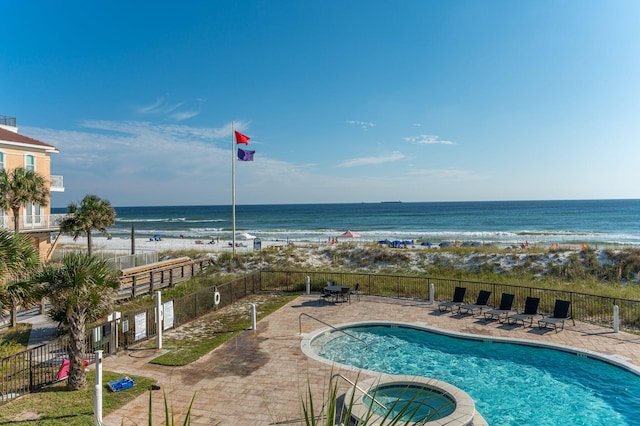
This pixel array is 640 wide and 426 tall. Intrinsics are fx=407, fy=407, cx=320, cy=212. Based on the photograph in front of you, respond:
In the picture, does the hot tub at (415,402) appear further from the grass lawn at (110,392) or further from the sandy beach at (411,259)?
the sandy beach at (411,259)

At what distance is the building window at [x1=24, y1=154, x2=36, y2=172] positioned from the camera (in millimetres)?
22109

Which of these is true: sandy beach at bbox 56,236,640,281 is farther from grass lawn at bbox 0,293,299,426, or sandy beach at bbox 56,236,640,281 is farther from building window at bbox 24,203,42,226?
grass lawn at bbox 0,293,299,426

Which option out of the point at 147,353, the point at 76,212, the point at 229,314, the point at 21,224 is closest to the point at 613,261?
the point at 229,314

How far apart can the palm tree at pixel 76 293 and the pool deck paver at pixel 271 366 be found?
1562 millimetres

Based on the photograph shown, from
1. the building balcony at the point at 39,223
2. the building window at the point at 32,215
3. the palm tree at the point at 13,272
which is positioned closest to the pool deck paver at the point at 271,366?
the palm tree at the point at 13,272

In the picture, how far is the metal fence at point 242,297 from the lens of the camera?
31.4 ft

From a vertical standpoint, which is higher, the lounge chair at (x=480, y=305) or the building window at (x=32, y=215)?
the building window at (x=32, y=215)

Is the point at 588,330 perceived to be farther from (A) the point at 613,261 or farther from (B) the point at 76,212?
(B) the point at 76,212

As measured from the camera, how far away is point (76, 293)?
28.4 feet

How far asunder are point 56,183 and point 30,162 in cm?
182

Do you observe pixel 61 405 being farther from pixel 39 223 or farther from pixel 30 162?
pixel 30 162

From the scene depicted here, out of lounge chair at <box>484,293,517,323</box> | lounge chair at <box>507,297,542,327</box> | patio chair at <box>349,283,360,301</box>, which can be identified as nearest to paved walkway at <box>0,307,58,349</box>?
patio chair at <box>349,283,360,301</box>

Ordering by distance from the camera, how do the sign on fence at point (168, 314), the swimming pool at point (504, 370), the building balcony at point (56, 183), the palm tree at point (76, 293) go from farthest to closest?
the building balcony at point (56, 183) < the sign on fence at point (168, 314) < the swimming pool at point (504, 370) < the palm tree at point (76, 293)

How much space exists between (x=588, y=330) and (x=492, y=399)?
6318 millimetres
